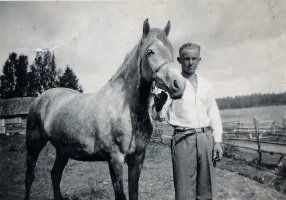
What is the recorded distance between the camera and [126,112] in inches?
126

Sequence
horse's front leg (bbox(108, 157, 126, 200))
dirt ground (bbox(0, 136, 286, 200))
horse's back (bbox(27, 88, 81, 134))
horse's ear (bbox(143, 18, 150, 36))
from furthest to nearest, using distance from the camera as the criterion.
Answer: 1. dirt ground (bbox(0, 136, 286, 200))
2. horse's back (bbox(27, 88, 81, 134))
3. horse's front leg (bbox(108, 157, 126, 200))
4. horse's ear (bbox(143, 18, 150, 36))

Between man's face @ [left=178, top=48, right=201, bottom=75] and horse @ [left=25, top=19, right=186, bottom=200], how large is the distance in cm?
12

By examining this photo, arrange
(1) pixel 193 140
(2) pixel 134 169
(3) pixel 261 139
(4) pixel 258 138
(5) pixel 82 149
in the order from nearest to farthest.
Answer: (1) pixel 193 140 → (2) pixel 134 169 → (5) pixel 82 149 → (4) pixel 258 138 → (3) pixel 261 139

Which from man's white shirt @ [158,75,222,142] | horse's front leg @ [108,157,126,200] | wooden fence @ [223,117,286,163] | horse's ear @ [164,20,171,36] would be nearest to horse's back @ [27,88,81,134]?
horse's front leg @ [108,157,126,200]

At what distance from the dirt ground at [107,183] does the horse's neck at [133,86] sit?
2.17 m

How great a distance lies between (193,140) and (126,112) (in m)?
0.85

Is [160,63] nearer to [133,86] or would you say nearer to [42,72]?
[133,86]

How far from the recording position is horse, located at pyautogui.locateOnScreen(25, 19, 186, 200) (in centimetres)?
288

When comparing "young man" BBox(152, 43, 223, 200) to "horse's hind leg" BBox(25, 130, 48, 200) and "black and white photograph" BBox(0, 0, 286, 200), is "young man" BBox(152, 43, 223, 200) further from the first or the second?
"horse's hind leg" BBox(25, 130, 48, 200)

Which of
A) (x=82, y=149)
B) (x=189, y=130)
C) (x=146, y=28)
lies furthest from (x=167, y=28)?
(x=82, y=149)

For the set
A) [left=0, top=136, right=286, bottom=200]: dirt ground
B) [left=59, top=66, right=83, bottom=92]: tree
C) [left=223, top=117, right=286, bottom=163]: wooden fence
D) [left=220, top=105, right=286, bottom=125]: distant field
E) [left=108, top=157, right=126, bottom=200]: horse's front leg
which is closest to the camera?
[left=108, top=157, right=126, bottom=200]: horse's front leg

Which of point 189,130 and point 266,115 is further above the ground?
point 266,115

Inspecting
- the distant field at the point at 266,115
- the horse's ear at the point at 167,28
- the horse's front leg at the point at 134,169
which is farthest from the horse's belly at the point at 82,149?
the distant field at the point at 266,115

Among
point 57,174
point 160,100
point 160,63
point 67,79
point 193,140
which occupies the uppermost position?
point 67,79
